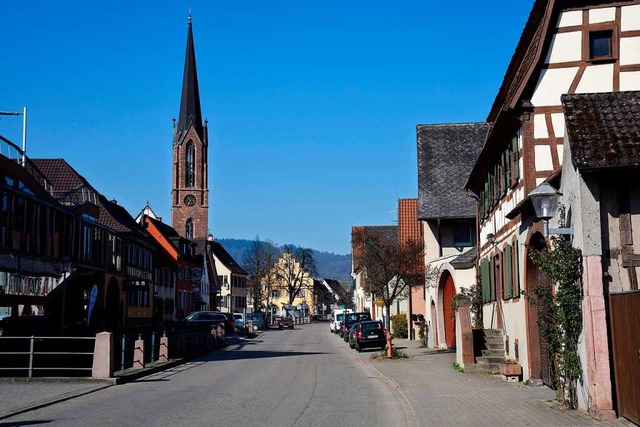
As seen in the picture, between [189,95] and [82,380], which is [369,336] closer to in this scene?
[82,380]

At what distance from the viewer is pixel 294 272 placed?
13000cm

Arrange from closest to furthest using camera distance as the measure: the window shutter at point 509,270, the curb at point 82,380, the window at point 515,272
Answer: the curb at point 82,380
the window at point 515,272
the window shutter at point 509,270

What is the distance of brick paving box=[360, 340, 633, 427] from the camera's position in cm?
1319

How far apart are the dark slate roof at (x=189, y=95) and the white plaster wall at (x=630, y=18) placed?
312 ft

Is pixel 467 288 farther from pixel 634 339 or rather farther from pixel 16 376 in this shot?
pixel 634 339

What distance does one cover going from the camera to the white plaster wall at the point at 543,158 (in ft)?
61.6

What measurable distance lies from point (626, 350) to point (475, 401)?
478cm

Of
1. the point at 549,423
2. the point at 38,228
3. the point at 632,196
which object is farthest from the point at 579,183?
the point at 38,228

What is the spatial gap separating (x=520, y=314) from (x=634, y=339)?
9.15m

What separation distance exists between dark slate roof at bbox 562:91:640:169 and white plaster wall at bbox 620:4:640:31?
4.72m

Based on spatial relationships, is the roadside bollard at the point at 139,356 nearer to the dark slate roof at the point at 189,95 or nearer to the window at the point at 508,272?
the window at the point at 508,272

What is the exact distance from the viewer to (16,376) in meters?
21.7

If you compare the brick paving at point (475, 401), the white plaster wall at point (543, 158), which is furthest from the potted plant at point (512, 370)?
the white plaster wall at point (543, 158)

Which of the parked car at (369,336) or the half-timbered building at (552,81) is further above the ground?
the half-timbered building at (552,81)
